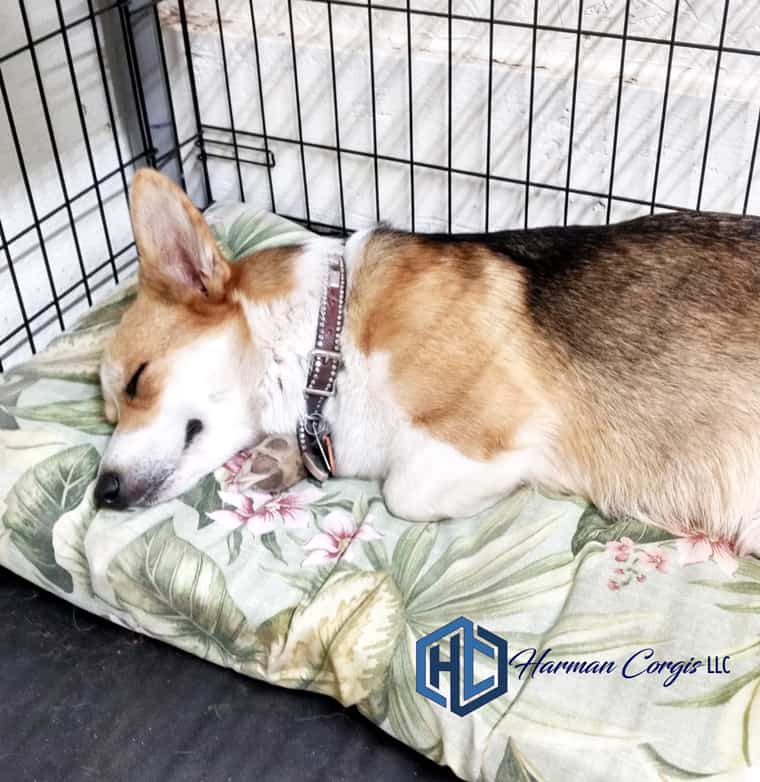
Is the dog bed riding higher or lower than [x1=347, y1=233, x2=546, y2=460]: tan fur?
lower

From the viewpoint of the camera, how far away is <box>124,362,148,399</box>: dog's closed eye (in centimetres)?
188

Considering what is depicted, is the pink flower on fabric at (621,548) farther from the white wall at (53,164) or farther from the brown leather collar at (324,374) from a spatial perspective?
the white wall at (53,164)

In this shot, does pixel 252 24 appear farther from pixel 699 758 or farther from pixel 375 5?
pixel 699 758

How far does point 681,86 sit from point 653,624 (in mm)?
1412

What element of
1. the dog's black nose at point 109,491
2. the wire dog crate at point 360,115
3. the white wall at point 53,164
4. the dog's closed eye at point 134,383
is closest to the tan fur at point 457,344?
the dog's closed eye at point 134,383

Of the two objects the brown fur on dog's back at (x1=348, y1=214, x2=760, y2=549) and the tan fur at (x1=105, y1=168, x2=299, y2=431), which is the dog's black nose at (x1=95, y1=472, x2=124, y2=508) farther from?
the brown fur on dog's back at (x1=348, y1=214, x2=760, y2=549)

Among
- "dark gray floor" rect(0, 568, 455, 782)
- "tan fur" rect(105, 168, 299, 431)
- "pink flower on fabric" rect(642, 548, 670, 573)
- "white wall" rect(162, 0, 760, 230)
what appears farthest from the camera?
"white wall" rect(162, 0, 760, 230)

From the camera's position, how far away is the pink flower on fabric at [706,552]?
68.3 inches

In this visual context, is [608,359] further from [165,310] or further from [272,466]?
[165,310]

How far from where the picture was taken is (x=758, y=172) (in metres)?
2.44

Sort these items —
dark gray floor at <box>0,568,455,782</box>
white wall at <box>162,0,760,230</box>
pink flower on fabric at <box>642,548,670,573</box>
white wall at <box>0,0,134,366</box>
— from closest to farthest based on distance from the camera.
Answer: dark gray floor at <box>0,568,455,782</box> < pink flower on fabric at <box>642,548,670,573</box> < white wall at <box>162,0,760,230</box> < white wall at <box>0,0,134,366</box>

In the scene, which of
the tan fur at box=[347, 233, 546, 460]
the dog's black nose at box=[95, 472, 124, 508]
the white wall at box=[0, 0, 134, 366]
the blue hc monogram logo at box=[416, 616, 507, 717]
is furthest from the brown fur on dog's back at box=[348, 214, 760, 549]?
the white wall at box=[0, 0, 134, 366]

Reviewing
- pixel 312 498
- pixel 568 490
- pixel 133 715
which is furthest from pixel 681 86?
pixel 133 715

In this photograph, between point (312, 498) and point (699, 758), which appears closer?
point (699, 758)
